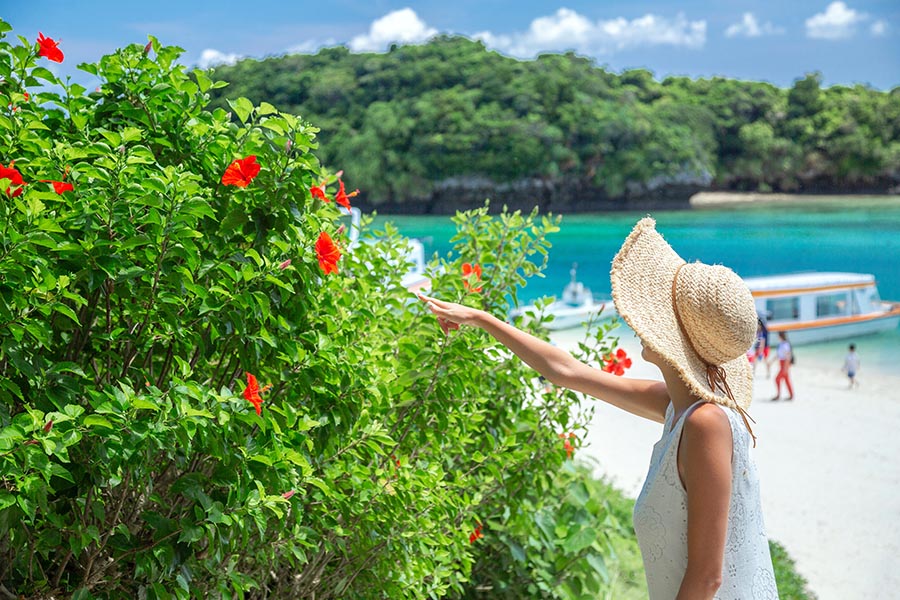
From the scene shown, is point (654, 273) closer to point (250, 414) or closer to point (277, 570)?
point (250, 414)

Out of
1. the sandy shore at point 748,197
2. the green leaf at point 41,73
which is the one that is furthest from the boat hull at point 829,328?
the sandy shore at point 748,197

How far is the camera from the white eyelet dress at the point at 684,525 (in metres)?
1.24

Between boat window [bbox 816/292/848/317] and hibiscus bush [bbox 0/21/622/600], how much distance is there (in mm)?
15665

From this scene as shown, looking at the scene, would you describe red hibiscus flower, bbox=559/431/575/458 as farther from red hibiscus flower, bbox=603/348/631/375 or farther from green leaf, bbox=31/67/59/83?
green leaf, bbox=31/67/59/83

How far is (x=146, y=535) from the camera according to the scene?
61.8 inches

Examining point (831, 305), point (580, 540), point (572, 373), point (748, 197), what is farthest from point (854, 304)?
point (748, 197)

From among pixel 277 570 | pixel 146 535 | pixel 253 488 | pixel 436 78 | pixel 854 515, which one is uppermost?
pixel 436 78

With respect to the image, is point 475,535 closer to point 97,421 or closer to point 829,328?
point 97,421

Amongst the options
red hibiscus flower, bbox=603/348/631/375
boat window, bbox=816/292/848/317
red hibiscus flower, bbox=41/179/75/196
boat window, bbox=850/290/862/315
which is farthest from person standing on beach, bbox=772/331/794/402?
red hibiscus flower, bbox=41/179/75/196

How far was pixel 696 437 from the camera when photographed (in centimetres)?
119

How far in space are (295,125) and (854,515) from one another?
21.5 feet

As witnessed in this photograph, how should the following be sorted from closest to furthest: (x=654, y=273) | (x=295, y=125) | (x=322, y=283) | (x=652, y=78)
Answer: (x=654, y=273)
(x=295, y=125)
(x=322, y=283)
(x=652, y=78)

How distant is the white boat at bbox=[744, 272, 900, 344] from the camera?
1563 centimetres

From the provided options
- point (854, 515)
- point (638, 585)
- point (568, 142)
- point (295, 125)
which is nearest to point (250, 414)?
point (295, 125)
